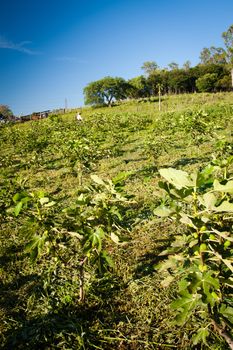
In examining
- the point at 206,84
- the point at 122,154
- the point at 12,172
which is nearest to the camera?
the point at 12,172

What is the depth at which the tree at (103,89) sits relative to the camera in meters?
66.4

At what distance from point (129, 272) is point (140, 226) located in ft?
4.31

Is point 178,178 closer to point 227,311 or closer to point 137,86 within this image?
point 227,311

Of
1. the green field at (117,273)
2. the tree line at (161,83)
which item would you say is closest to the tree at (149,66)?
the tree line at (161,83)

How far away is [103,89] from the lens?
66.6 metres

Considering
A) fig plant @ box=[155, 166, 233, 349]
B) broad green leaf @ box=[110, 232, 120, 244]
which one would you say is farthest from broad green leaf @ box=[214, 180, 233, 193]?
broad green leaf @ box=[110, 232, 120, 244]

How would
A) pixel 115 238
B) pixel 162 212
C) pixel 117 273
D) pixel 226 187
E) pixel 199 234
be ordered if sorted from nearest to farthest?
1. pixel 226 187
2. pixel 162 212
3. pixel 199 234
4. pixel 115 238
5. pixel 117 273

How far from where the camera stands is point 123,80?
6981 cm

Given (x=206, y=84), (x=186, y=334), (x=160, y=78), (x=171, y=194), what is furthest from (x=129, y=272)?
(x=160, y=78)

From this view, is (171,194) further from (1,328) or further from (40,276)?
(40,276)

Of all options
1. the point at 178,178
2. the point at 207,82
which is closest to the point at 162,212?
the point at 178,178

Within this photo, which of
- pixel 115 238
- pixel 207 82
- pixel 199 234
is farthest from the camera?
pixel 207 82

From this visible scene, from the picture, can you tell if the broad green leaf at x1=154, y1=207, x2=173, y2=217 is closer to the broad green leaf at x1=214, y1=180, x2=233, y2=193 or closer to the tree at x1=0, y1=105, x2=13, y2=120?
the broad green leaf at x1=214, y1=180, x2=233, y2=193

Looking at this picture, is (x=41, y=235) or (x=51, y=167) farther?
(x=51, y=167)
